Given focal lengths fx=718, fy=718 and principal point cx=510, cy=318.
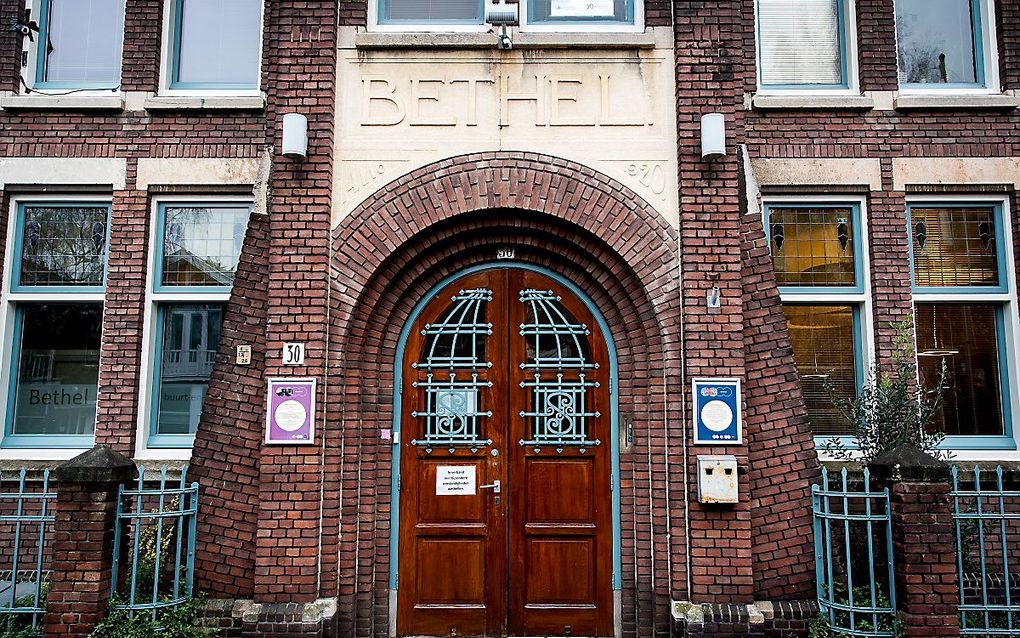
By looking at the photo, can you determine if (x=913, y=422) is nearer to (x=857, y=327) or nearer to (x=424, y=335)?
(x=857, y=327)

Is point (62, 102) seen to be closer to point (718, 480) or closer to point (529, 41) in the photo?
point (529, 41)

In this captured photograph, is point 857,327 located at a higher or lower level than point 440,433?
higher

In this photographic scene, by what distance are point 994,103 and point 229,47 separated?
26.4ft

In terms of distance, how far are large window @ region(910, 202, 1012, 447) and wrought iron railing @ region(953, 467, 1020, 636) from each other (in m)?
0.75

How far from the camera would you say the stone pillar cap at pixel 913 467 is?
5543mm

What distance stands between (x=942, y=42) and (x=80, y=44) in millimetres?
9425

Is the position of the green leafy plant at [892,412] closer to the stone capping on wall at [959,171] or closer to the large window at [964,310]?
the large window at [964,310]

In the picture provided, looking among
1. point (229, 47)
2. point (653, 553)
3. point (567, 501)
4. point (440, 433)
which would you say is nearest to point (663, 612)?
point (653, 553)

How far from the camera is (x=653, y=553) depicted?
6309mm

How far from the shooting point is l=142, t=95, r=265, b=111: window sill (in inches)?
288

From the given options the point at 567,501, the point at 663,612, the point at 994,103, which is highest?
the point at 994,103

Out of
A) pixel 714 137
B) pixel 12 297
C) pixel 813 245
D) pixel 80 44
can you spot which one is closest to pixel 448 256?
pixel 714 137

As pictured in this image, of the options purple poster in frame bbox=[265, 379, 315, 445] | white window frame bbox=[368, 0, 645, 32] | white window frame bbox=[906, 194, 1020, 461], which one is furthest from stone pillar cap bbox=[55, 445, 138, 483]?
white window frame bbox=[906, 194, 1020, 461]

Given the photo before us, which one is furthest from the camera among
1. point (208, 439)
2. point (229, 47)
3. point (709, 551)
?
point (229, 47)
